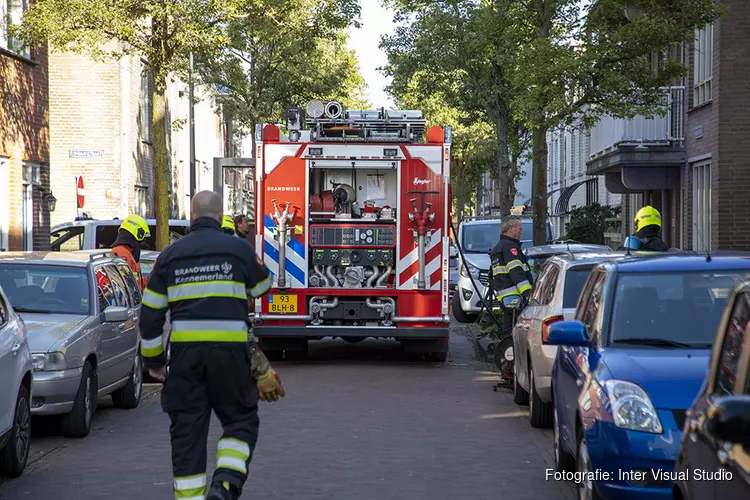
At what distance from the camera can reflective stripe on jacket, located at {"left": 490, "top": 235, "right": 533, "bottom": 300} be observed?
1350 centimetres

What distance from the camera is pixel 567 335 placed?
7.24 m

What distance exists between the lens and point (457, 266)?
24453mm

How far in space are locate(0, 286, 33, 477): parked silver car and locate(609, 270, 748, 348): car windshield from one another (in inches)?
152

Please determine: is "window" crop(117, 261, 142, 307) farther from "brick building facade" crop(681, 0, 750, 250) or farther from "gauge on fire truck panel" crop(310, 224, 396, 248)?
"brick building facade" crop(681, 0, 750, 250)

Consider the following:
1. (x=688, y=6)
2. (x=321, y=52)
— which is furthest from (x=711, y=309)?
(x=321, y=52)

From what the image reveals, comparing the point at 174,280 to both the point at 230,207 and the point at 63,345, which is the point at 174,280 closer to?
the point at 63,345

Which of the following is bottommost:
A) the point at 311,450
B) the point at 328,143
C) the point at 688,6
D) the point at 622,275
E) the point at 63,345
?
the point at 311,450

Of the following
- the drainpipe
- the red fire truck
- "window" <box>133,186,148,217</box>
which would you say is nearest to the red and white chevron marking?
the red fire truck

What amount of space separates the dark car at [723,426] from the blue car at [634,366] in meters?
1.31

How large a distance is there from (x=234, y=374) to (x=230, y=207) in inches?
2318

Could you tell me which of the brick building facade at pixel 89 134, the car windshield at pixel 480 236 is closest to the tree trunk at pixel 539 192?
the car windshield at pixel 480 236

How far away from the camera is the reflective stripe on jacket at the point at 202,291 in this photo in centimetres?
668

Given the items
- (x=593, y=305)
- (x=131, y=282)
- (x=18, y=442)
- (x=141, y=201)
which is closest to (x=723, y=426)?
(x=593, y=305)

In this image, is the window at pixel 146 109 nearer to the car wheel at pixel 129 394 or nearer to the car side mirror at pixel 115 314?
the car wheel at pixel 129 394
